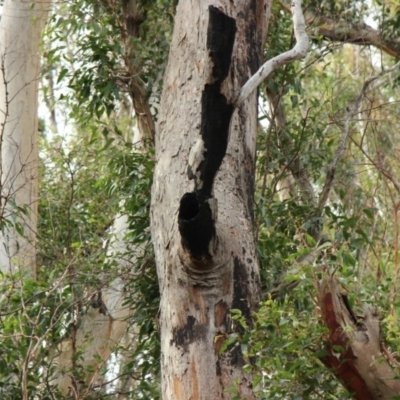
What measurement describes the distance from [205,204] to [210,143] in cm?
20

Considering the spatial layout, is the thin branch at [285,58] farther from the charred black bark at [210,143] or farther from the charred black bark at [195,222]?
the charred black bark at [195,222]

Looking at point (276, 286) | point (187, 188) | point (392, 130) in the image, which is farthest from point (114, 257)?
point (392, 130)

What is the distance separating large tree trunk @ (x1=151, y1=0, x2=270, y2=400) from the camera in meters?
3.28

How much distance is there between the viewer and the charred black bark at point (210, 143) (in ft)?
9.99

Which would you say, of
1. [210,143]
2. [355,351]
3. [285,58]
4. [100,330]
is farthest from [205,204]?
[100,330]

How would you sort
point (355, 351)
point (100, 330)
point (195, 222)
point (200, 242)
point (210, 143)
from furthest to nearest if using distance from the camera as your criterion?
1. point (100, 330)
2. point (355, 351)
3. point (200, 242)
4. point (195, 222)
5. point (210, 143)

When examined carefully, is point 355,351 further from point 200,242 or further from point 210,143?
point 210,143

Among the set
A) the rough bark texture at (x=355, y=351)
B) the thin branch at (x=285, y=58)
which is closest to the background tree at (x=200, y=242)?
the rough bark texture at (x=355, y=351)

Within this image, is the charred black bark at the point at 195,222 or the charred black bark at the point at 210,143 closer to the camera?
the charred black bark at the point at 210,143

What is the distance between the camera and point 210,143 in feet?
10.8

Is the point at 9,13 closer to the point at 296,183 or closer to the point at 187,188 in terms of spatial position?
the point at 296,183

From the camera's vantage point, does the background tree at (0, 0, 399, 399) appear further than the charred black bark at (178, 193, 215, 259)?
Yes

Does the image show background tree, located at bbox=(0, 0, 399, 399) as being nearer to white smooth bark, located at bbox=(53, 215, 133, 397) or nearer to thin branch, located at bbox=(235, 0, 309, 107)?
white smooth bark, located at bbox=(53, 215, 133, 397)

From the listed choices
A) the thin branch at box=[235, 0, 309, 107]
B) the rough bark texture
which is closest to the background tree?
the rough bark texture
